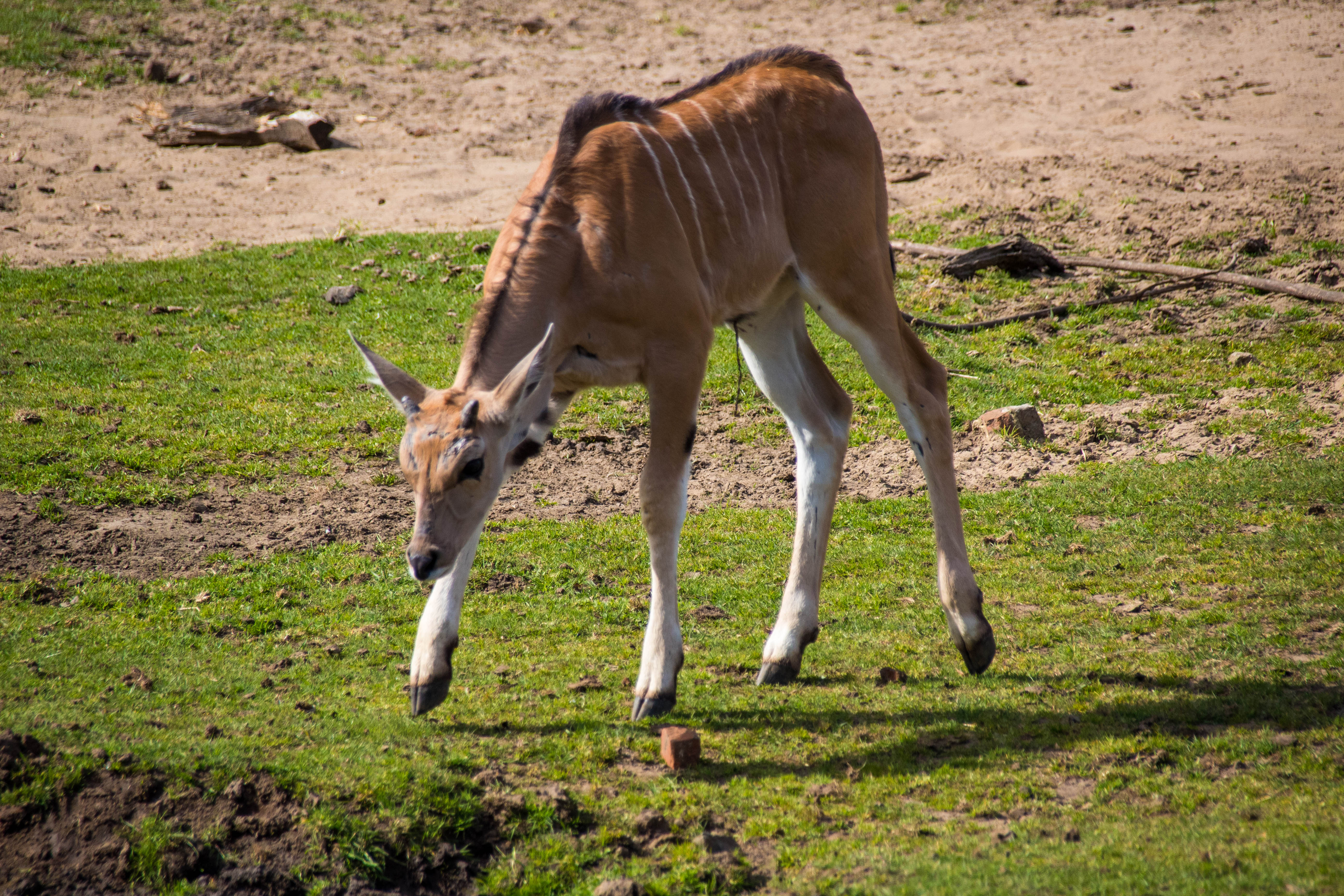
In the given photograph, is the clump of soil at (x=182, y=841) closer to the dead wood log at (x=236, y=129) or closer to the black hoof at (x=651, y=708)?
the black hoof at (x=651, y=708)

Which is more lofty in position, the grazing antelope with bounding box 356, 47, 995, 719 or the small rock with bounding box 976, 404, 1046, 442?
the grazing antelope with bounding box 356, 47, 995, 719

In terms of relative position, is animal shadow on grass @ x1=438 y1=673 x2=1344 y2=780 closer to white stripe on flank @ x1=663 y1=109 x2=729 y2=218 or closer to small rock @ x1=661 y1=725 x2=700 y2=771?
small rock @ x1=661 y1=725 x2=700 y2=771

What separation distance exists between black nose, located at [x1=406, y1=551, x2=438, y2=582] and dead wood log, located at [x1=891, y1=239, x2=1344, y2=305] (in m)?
7.48

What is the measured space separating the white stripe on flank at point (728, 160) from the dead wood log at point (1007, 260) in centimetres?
591

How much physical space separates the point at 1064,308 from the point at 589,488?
4.81 meters

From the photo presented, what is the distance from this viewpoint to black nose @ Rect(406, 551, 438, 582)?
415cm

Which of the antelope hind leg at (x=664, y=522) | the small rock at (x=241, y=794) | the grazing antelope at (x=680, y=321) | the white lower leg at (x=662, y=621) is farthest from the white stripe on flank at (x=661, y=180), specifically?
the small rock at (x=241, y=794)

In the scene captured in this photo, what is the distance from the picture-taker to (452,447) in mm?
4250

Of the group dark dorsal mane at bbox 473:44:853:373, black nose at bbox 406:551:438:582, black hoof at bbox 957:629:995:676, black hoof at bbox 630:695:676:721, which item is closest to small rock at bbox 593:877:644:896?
black hoof at bbox 630:695:676:721

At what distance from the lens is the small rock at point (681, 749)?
14.1ft

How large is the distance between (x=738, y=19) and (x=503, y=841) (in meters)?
17.9

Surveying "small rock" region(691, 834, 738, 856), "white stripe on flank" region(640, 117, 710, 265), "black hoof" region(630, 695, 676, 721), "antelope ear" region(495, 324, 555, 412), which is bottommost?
"black hoof" region(630, 695, 676, 721)

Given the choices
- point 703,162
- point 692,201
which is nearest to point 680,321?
point 692,201

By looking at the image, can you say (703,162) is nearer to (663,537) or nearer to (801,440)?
(801,440)
